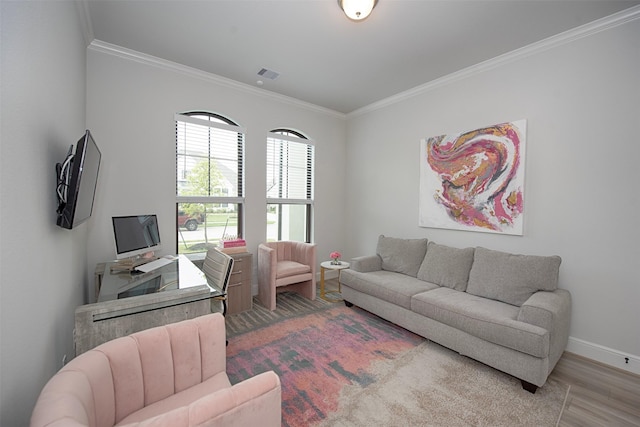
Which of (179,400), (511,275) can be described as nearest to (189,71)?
(179,400)

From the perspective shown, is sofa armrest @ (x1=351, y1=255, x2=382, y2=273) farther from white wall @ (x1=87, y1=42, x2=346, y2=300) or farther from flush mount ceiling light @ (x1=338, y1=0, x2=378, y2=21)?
flush mount ceiling light @ (x1=338, y1=0, x2=378, y2=21)

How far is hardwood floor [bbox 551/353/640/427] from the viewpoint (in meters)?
1.82

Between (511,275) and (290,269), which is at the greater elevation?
(511,275)

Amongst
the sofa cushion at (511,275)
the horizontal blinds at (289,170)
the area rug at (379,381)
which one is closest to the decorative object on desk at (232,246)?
the horizontal blinds at (289,170)

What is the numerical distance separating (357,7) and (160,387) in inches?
110

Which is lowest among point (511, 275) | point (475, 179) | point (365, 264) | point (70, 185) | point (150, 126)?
point (365, 264)

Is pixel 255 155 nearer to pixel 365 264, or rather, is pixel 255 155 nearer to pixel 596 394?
pixel 365 264

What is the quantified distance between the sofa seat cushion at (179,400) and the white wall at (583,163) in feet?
10.5

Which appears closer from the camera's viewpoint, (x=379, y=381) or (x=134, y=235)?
(x=379, y=381)

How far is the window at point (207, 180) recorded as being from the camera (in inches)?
139

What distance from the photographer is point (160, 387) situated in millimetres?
1288

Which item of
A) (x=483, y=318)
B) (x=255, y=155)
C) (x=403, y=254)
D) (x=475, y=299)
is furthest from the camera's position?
(x=255, y=155)

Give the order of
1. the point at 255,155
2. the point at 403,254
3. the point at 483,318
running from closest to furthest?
the point at 483,318 → the point at 403,254 → the point at 255,155

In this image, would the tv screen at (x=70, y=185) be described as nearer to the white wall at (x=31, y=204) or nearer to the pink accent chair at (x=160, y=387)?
the white wall at (x=31, y=204)
